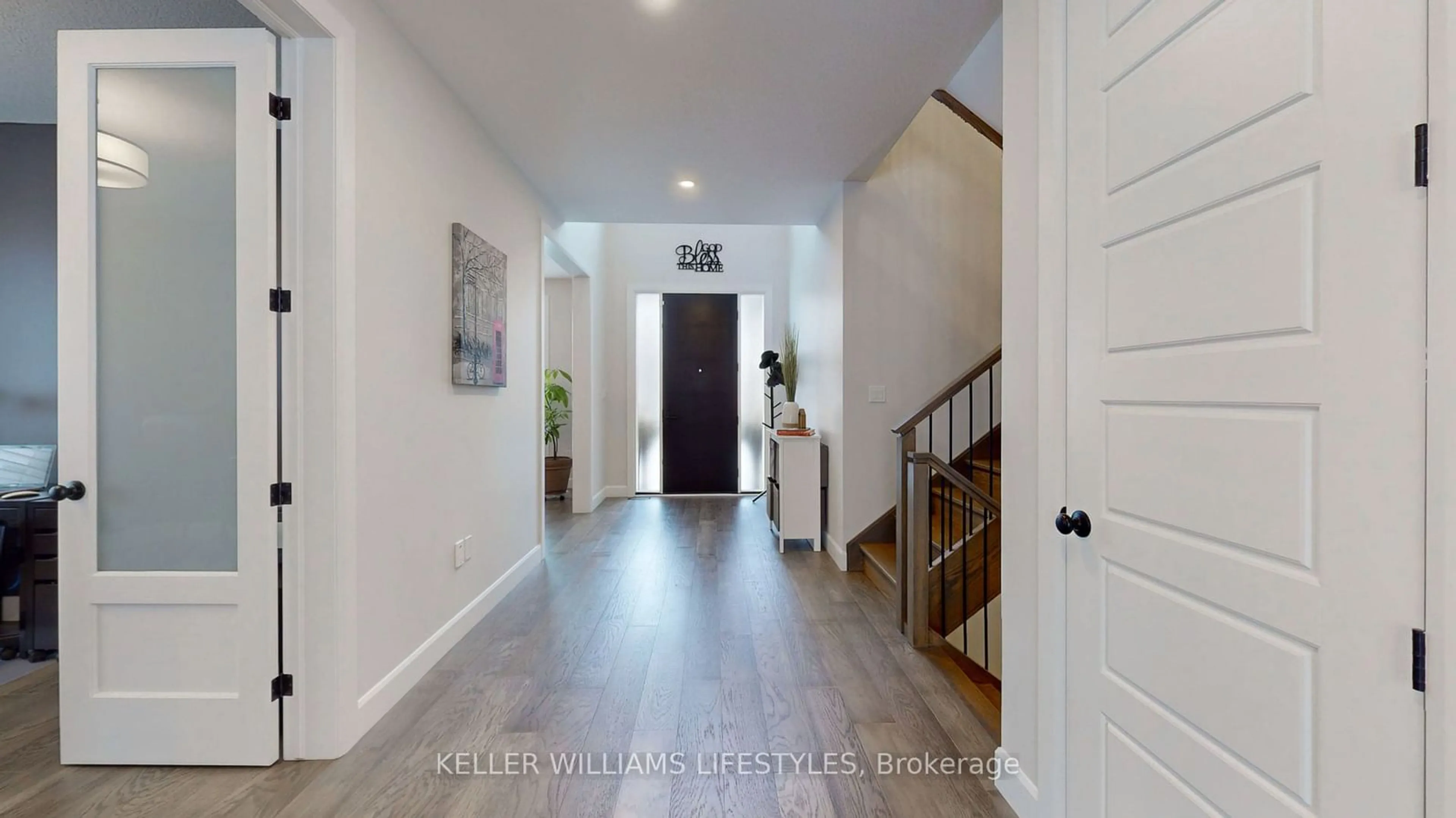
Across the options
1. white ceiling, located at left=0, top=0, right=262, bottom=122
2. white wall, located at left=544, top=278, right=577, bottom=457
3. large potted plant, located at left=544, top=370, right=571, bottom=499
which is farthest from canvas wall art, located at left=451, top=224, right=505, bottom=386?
white wall, located at left=544, top=278, right=577, bottom=457

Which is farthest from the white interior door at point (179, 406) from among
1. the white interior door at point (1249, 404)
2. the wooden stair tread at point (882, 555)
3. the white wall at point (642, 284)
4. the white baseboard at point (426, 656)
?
the white wall at point (642, 284)

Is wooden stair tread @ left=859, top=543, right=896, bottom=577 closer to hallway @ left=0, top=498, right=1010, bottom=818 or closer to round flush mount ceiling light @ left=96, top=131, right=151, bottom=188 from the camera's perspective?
hallway @ left=0, top=498, right=1010, bottom=818

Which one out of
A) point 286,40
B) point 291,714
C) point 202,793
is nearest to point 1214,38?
point 286,40

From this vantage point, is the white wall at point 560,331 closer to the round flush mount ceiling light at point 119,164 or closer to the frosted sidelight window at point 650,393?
the frosted sidelight window at point 650,393

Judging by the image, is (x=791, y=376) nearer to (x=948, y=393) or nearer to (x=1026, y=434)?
(x=948, y=393)

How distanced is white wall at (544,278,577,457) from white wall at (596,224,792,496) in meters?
0.62

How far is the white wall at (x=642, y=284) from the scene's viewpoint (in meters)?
7.07

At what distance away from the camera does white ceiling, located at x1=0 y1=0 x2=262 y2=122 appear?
239 centimetres

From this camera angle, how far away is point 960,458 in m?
4.40

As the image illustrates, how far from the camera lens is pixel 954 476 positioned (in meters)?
2.97

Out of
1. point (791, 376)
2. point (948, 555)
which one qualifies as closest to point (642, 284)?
point (791, 376)

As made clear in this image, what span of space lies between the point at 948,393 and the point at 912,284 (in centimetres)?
110

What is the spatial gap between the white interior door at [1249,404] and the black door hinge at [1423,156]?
0.04 ft

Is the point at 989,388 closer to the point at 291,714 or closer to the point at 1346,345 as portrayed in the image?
the point at 1346,345
